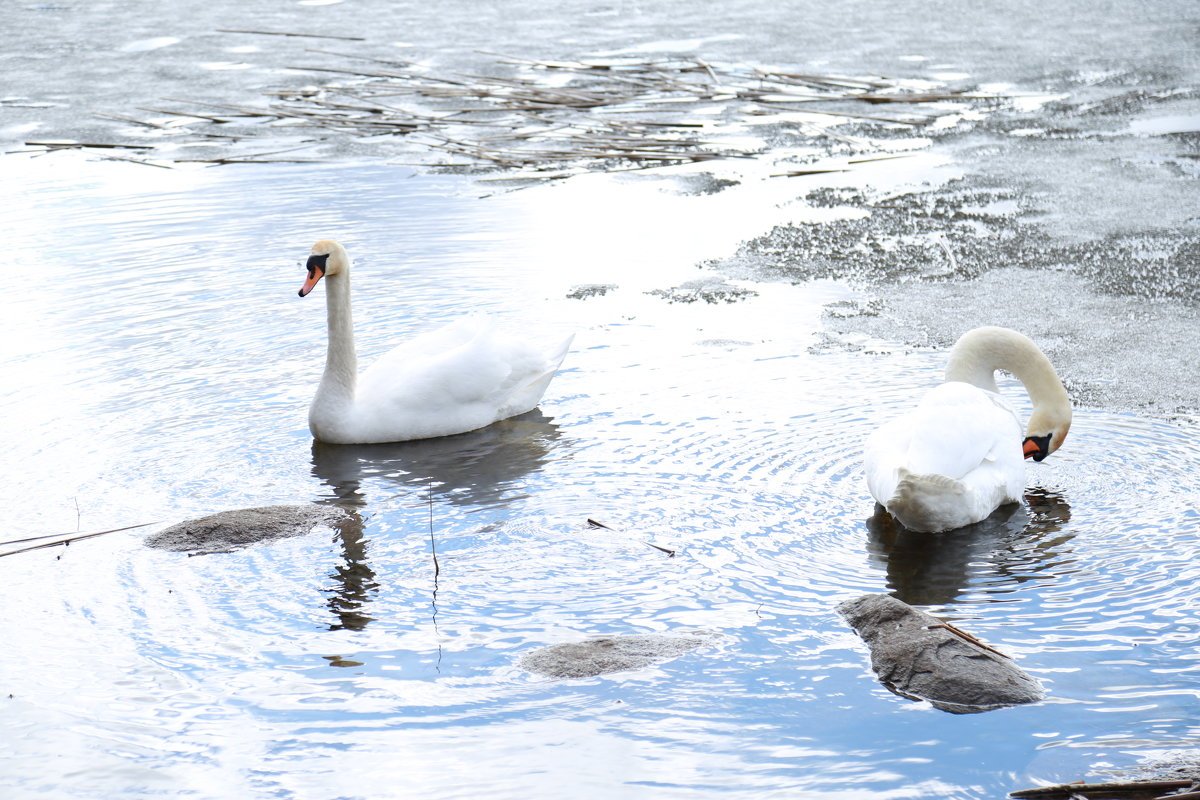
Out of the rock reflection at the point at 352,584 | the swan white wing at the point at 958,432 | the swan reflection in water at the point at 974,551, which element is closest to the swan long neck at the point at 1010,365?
the swan white wing at the point at 958,432

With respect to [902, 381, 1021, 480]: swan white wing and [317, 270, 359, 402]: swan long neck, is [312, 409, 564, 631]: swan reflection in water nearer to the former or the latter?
[317, 270, 359, 402]: swan long neck

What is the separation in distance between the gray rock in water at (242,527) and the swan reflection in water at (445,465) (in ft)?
0.43

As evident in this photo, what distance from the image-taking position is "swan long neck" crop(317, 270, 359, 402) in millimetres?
6484

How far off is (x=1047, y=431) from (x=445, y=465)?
255cm

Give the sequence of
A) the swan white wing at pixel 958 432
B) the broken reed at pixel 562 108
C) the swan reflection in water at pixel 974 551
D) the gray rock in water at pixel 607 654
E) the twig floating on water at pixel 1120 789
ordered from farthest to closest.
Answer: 1. the broken reed at pixel 562 108
2. the swan white wing at pixel 958 432
3. the swan reflection in water at pixel 974 551
4. the gray rock in water at pixel 607 654
5. the twig floating on water at pixel 1120 789

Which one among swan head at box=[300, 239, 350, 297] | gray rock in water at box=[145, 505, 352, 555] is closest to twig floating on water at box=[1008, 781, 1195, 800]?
gray rock in water at box=[145, 505, 352, 555]

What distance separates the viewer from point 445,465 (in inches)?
246

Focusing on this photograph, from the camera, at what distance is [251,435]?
6504 millimetres

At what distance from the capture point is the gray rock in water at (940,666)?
4.08 m

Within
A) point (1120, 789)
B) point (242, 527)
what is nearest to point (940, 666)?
point (1120, 789)

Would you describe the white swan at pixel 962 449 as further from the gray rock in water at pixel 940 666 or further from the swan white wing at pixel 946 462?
the gray rock in water at pixel 940 666

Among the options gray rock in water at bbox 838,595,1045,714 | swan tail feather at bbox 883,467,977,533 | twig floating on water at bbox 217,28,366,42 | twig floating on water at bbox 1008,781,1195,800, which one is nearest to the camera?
twig floating on water at bbox 1008,781,1195,800

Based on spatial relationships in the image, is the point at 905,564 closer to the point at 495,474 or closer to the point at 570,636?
the point at 570,636

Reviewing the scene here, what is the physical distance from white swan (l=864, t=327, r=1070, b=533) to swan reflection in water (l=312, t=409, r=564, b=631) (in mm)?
1553
